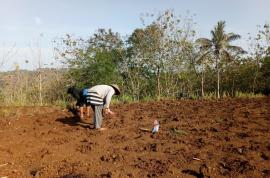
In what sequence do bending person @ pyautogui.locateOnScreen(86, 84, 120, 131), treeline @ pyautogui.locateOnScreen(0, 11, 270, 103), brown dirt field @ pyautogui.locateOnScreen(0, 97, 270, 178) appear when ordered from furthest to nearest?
treeline @ pyautogui.locateOnScreen(0, 11, 270, 103), bending person @ pyautogui.locateOnScreen(86, 84, 120, 131), brown dirt field @ pyautogui.locateOnScreen(0, 97, 270, 178)

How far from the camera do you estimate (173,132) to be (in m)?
7.29

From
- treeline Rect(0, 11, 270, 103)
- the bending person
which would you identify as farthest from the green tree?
the bending person

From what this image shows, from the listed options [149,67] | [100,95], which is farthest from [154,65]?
[100,95]

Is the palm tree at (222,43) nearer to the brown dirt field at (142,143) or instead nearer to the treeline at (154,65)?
the treeline at (154,65)

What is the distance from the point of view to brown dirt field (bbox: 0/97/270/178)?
5.34m

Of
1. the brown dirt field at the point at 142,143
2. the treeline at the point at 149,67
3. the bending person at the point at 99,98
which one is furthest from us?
the treeline at the point at 149,67

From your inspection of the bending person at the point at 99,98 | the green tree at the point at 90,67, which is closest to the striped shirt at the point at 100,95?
the bending person at the point at 99,98

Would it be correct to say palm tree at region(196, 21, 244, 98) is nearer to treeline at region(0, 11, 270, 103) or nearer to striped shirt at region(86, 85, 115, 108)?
treeline at region(0, 11, 270, 103)

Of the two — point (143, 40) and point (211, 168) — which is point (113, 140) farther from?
point (143, 40)

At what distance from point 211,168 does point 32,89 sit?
31.0 ft

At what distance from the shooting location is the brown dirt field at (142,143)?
5.34 meters

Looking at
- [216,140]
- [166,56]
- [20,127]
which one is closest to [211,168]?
[216,140]

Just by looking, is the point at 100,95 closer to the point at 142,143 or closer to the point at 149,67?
the point at 142,143

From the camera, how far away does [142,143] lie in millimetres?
6715
